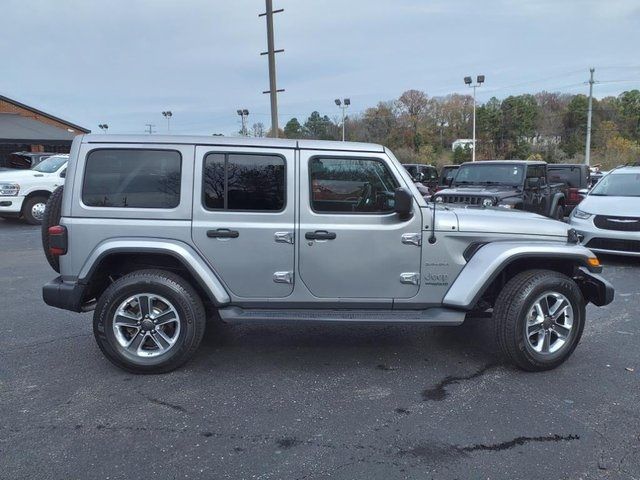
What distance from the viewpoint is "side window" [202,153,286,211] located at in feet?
14.1

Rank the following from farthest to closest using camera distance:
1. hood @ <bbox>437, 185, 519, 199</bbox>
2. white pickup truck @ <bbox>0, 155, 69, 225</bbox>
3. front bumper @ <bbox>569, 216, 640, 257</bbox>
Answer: white pickup truck @ <bbox>0, 155, 69, 225</bbox> < hood @ <bbox>437, 185, 519, 199</bbox> < front bumper @ <bbox>569, 216, 640, 257</bbox>

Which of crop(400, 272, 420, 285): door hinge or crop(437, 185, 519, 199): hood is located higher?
crop(437, 185, 519, 199): hood

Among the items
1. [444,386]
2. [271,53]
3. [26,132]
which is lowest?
[444,386]

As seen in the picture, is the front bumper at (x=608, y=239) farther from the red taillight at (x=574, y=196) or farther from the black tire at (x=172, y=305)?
the black tire at (x=172, y=305)

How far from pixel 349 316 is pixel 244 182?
1.35 m

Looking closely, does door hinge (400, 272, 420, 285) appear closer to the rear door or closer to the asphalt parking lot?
the asphalt parking lot

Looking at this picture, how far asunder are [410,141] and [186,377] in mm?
54887

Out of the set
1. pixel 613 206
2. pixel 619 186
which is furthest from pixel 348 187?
pixel 619 186

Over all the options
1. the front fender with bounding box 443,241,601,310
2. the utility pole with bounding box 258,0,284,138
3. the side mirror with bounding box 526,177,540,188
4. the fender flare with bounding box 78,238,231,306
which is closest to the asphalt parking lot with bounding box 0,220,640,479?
the front fender with bounding box 443,241,601,310

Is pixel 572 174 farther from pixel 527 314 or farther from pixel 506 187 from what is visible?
pixel 527 314

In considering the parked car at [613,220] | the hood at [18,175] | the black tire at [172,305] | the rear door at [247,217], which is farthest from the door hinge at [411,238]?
the hood at [18,175]

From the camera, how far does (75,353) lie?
483 cm

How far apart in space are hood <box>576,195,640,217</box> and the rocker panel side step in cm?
565

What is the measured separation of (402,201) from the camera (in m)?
4.16
